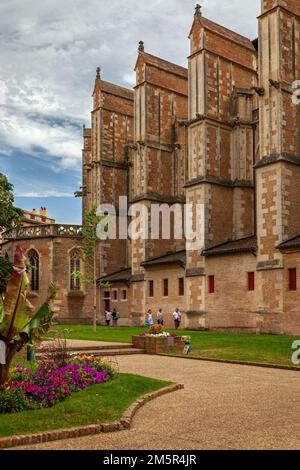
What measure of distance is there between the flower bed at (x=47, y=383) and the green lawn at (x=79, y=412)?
0.24 m

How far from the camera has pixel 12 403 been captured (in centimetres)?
1091

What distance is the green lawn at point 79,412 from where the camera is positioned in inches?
393

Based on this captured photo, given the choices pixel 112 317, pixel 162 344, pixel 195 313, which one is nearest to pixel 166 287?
pixel 195 313

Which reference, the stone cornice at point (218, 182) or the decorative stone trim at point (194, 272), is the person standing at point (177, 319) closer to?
the decorative stone trim at point (194, 272)

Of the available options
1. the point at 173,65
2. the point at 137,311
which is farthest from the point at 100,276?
the point at 173,65

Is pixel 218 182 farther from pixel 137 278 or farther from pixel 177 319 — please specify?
pixel 137 278

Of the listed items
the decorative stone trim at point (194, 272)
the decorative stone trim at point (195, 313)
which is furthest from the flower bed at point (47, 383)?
the decorative stone trim at point (194, 272)

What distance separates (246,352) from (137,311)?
24391 mm

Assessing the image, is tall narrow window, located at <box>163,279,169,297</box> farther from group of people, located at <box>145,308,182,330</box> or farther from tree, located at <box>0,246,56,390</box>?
tree, located at <box>0,246,56,390</box>

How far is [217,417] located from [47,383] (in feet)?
11.0

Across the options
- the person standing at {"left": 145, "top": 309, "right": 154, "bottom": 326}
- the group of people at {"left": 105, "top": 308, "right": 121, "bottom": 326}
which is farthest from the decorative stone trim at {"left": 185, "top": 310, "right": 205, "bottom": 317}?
the group of people at {"left": 105, "top": 308, "right": 121, "bottom": 326}

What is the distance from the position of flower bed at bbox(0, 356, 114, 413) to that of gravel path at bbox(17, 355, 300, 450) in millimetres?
1587
